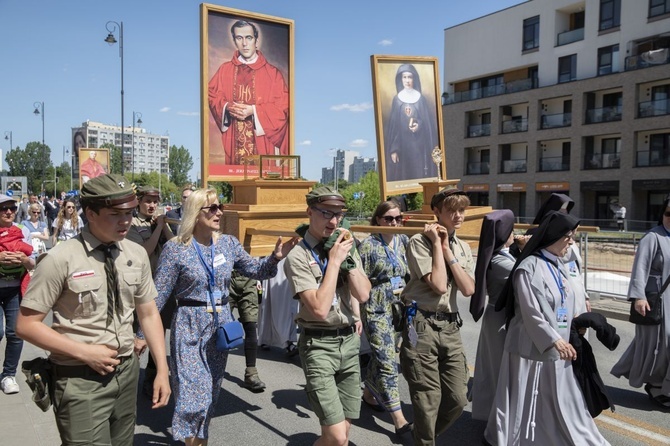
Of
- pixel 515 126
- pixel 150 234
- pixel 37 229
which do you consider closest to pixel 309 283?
pixel 150 234

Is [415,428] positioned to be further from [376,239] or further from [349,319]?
[376,239]

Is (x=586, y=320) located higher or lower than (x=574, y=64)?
lower

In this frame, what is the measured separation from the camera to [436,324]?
4227 mm

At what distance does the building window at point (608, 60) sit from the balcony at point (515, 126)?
6560mm

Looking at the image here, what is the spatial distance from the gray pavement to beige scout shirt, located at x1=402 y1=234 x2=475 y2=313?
1.26m

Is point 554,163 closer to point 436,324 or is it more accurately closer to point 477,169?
point 477,169

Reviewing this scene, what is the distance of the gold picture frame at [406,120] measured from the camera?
8219 mm

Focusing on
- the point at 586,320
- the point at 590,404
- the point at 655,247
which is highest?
the point at 655,247

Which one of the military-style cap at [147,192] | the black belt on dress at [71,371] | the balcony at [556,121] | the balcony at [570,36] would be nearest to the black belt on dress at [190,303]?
the black belt on dress at [71,371]

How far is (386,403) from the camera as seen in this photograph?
4875mm

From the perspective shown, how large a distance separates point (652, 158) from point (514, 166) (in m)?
10.8

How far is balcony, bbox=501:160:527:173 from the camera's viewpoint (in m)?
45.5

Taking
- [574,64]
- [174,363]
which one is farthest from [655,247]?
[574,64]

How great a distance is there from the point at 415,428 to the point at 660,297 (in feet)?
9.92
